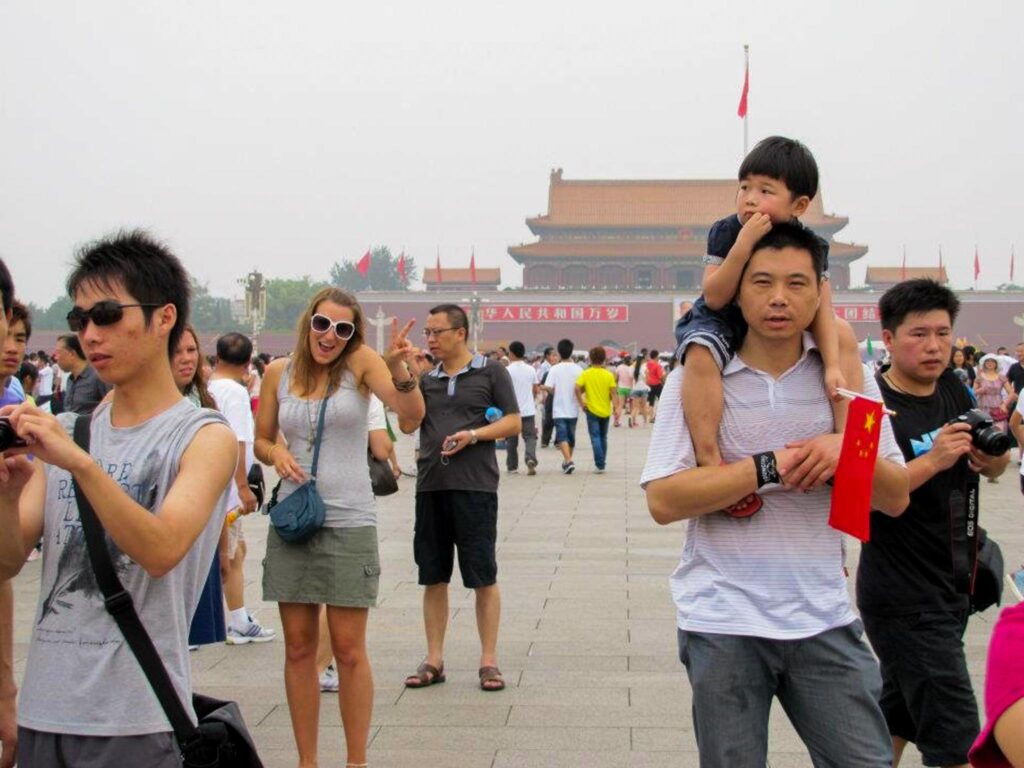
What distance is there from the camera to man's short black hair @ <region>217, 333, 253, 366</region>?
19.5 ft

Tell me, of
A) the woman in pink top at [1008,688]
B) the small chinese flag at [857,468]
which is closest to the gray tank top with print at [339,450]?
the small chinese flag at [857,468]

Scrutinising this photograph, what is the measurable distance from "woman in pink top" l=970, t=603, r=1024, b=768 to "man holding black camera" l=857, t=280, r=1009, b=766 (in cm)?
168

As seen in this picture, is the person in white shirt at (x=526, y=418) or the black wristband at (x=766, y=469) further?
the person in white shirt at (x=526, y=418)

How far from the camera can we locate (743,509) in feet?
8.45

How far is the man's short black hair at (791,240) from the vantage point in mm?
2611

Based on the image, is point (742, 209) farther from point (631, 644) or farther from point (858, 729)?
point (631, 644)

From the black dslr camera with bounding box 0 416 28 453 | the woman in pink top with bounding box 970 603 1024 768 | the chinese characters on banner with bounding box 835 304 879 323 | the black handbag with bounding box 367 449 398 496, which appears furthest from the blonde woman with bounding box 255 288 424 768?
the chinese characters on banner with bounding box 835 304 879 323

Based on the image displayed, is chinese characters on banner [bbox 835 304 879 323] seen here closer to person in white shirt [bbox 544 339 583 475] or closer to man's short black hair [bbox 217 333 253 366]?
person in white shirt [bbox 544 339 583 475]

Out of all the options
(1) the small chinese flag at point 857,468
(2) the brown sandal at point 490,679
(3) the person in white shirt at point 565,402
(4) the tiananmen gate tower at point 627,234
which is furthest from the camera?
(4) the tiananmen gate tower at point 627,234

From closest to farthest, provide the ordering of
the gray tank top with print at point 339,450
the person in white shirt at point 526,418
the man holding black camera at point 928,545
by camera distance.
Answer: the man holding black camera at point 928,545
the gray tank top with print at point 339,450
the person in white shirt at point 526,418

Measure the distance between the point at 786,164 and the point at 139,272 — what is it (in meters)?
1.29

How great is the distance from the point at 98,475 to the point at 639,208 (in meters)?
59.0

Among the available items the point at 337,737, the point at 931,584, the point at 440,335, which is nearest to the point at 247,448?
the point at 440,335

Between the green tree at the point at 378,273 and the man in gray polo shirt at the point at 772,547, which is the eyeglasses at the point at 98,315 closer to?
the man in gray polo shirt at the point at 772,547
